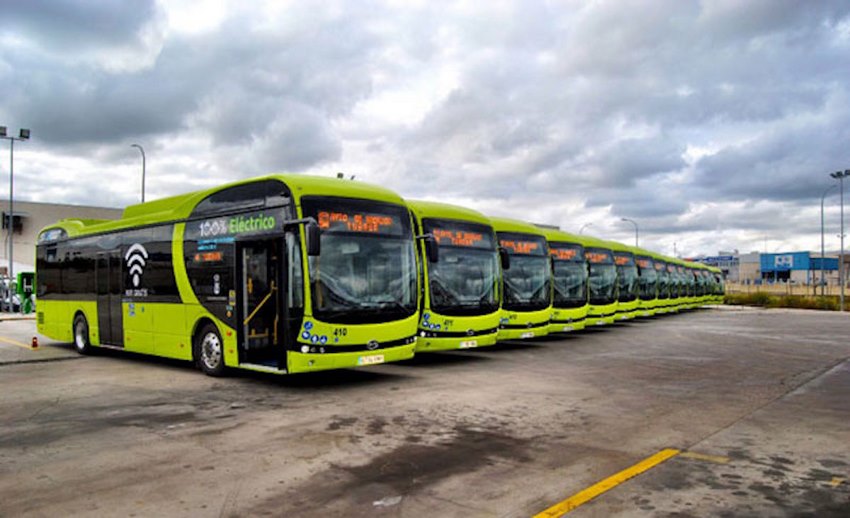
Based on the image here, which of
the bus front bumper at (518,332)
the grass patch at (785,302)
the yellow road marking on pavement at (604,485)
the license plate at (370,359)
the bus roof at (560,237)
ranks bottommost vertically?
the grass patch at (785,302)

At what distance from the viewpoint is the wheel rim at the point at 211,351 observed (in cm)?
1209

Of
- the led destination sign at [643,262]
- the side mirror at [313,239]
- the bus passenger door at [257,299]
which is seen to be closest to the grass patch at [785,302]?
the led destination sign at [643,262]

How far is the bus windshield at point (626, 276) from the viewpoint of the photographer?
28234 mm

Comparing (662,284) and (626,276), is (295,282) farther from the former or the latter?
(662,284)

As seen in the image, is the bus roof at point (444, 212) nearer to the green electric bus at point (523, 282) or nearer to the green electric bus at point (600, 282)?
the green electric bus at point (523, 282)

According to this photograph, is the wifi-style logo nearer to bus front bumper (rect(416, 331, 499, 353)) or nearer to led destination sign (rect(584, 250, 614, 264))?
bus front bumper (rect(416, 331, 499, 353))

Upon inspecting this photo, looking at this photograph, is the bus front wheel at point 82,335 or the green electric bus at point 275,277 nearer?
the green electric bus at point 275,277

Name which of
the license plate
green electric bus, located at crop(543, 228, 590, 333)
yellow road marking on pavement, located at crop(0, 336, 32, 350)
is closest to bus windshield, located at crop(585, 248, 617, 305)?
green electric bus, located at crop(543, 228, 590, 333)

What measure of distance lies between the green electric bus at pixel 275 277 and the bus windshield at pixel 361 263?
0.7 inches

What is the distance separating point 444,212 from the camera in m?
15.4

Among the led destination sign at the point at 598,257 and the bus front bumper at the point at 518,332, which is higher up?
the led destination sign at the point at 598,257

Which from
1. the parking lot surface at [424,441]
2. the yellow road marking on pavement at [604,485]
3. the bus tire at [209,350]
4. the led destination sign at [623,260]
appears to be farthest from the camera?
the led destination sign at [623,260]

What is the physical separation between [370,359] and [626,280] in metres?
20.5

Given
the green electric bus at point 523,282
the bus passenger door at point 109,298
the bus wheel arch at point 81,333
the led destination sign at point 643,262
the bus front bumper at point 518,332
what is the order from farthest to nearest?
the led destination sign at point 643,262 → the green electric bus at point 523,282 → the bus front bumper at point 518,332 → the bus wheel arch at point 81,333 → the bus passenger door at point 109,298
